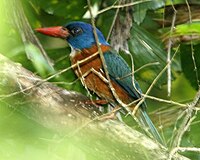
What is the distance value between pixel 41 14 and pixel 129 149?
2038mm

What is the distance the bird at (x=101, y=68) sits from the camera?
316cm

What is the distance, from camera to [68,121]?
2.41 m

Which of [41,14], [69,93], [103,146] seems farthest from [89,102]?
[41,14]

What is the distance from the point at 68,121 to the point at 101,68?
764mm

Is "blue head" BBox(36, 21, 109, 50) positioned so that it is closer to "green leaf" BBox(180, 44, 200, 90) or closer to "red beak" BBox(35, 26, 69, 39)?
"red beak" BBox(35, 26, 69, 39)

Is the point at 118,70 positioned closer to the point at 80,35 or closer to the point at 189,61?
the point at 80,35

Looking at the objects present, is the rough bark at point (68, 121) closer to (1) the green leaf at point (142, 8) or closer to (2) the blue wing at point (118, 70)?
(2) the blue wing at point (118, 70)

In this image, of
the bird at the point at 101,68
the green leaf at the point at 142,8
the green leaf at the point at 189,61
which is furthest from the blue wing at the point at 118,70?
the green leaf at the point at 189,61

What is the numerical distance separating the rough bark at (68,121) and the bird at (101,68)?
0.53 m

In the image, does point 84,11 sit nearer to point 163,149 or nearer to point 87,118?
point 87,118

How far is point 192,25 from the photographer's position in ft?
8.66

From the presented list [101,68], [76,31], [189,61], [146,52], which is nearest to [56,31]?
[76,31]

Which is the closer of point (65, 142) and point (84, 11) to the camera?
point (65, 142)

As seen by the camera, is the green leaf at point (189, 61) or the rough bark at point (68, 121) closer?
the rough bark at point (68, 121)
